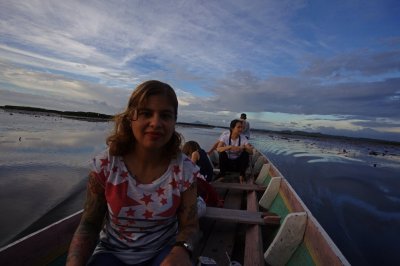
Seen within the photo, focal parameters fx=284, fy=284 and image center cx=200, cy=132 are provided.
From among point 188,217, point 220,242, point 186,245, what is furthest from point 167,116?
point 220,242

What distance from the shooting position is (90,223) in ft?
6.23

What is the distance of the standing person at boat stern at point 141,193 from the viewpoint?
1.83 m

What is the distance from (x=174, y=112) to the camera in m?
1.94

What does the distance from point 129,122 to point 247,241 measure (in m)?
2.24

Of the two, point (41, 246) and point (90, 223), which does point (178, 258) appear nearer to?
point (90, 223)

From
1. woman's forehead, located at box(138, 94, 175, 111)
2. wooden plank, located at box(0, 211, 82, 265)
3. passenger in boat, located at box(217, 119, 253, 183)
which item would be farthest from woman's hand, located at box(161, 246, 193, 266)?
passenger in boat, located at box(217, 119, 253, 183)

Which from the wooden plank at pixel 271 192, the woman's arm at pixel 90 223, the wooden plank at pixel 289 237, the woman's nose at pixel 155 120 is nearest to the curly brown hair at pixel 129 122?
the woman's nose at pixel 155 120

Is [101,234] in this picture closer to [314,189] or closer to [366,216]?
[366,216]

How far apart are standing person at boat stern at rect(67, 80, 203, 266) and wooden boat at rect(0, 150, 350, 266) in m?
0.48

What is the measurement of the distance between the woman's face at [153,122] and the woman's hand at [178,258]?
670 mm

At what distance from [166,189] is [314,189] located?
9530 mm

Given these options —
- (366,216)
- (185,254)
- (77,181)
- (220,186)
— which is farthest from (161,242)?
(366,216)

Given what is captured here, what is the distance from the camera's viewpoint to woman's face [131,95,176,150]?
183cm

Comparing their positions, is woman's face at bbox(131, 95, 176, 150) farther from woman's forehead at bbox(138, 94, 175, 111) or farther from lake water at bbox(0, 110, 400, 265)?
lake water at bbox(0, 110, 400, 265)
